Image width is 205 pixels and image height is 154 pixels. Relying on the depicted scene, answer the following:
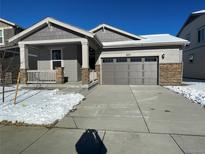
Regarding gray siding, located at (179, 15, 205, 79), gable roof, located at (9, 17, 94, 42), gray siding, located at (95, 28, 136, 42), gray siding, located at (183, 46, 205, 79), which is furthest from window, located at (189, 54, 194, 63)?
gable roof, located at (9, 17, 94, 42)

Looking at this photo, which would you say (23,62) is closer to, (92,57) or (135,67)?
(92,57)

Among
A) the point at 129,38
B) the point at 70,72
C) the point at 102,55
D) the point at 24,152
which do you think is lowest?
the point at 24,152

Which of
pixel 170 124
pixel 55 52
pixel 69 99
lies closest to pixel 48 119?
pixel 69 99

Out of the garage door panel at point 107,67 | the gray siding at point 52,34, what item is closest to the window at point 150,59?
the garage door panel at point 107,67

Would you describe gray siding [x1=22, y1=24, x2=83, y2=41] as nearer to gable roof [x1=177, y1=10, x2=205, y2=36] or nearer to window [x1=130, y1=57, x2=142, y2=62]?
window [x1=130, y1=57, x2=142, y2=62]

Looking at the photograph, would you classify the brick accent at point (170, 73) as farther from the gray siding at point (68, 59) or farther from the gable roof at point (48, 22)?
the gray siding at point (68, 59)

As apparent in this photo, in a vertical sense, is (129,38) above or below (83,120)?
above

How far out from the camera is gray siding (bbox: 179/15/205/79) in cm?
1786

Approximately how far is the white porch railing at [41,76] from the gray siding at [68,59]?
135 cm

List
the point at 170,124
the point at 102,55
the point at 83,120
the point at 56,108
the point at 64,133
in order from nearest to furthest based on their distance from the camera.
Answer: the point at 64,133 → the point at 170,124 → the point at 83,120 → the point at 56,108 → the point at 102,55

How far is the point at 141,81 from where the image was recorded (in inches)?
528

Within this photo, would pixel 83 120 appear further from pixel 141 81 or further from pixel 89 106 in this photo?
pixel 141 81

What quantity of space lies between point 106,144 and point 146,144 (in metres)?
0.84

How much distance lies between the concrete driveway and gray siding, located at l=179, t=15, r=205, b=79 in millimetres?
14932
